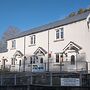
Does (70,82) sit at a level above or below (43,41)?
below

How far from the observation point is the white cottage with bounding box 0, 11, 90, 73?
36.2 m

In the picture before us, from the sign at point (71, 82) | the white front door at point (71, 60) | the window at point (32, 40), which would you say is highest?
the window at point (32, 40)

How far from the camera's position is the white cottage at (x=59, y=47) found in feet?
119

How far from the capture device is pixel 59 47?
4062 centimetres

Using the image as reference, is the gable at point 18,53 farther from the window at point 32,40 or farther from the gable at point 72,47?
the gable at point 72,47

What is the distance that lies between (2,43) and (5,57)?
46.5m

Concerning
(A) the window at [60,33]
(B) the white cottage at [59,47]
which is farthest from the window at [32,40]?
(A) the window at [60,33]

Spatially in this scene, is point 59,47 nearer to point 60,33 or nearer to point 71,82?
point 60,33

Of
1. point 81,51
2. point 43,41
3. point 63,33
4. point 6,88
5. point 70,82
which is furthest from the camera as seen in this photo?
point 43,41

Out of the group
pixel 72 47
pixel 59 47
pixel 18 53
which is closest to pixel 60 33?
pixel 59 47

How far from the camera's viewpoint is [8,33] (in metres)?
102

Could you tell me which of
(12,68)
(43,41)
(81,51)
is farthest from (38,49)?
(81,51)

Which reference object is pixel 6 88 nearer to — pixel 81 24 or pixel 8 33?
pixel 81 24

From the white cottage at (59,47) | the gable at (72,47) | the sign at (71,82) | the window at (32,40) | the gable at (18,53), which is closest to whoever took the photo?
the sign at (71,82)
